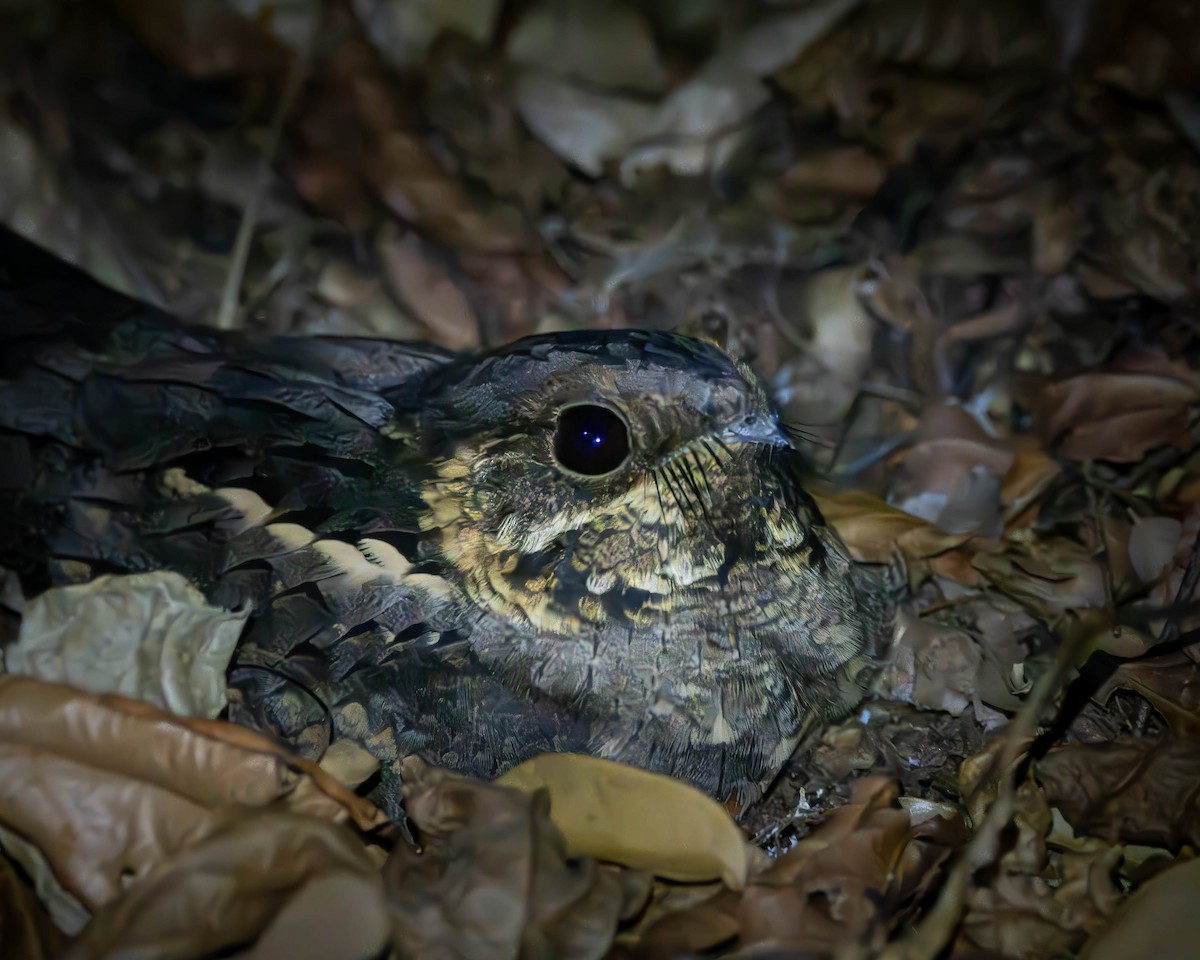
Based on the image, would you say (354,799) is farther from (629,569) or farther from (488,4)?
(488,4)

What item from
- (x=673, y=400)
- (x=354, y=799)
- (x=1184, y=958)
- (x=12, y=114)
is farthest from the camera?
(x=673, y=400)

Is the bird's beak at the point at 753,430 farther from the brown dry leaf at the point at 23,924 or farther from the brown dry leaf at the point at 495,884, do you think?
the brown dry leaf at the point at 23,924

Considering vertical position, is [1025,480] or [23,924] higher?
[1025,480]

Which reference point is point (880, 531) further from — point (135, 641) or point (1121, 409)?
point (135, 641)

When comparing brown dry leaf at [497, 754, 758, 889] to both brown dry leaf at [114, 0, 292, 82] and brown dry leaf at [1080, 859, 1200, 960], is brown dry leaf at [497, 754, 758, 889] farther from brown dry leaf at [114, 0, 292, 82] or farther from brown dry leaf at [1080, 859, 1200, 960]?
brown dry leaf at [114, 0, 292, 82]

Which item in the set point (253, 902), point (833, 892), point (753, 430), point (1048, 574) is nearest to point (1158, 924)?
point (833, 892)

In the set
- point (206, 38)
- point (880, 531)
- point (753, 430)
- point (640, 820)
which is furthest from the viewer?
point (880, 531)

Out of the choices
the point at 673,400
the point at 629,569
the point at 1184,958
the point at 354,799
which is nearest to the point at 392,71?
the point at 673,400

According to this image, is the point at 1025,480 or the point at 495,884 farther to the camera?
the point at 1025,480
